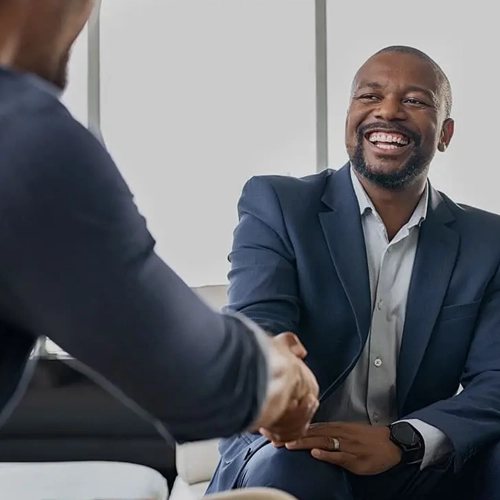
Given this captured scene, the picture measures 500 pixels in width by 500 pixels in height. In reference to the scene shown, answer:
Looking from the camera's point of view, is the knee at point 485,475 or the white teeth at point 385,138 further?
the white teeth at point 385,138

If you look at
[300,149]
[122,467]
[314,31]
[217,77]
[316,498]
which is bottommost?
[122,467]

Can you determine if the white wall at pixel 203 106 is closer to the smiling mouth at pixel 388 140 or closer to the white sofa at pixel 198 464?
the white sofa at pixel 198 464

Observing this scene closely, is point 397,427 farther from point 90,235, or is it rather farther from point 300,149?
point 300,149

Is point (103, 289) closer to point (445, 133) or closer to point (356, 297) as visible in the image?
point (356, 297)

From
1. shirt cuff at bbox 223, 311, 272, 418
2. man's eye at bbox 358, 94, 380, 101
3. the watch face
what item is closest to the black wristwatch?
the watch face

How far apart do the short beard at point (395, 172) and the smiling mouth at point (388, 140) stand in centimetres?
3

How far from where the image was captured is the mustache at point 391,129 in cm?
205

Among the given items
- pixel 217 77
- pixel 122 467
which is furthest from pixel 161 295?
pixel 217 77

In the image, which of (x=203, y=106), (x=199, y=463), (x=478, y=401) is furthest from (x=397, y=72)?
(x=203, y=106)

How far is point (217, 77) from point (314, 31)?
1.87 feet

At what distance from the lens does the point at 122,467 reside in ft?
7.59

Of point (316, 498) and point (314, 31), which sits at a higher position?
point (314, 31)

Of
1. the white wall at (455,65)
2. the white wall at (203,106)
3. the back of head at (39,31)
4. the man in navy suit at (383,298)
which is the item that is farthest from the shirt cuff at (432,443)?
the white wall at (455,65)

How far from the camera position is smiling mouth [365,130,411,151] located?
206 cm
